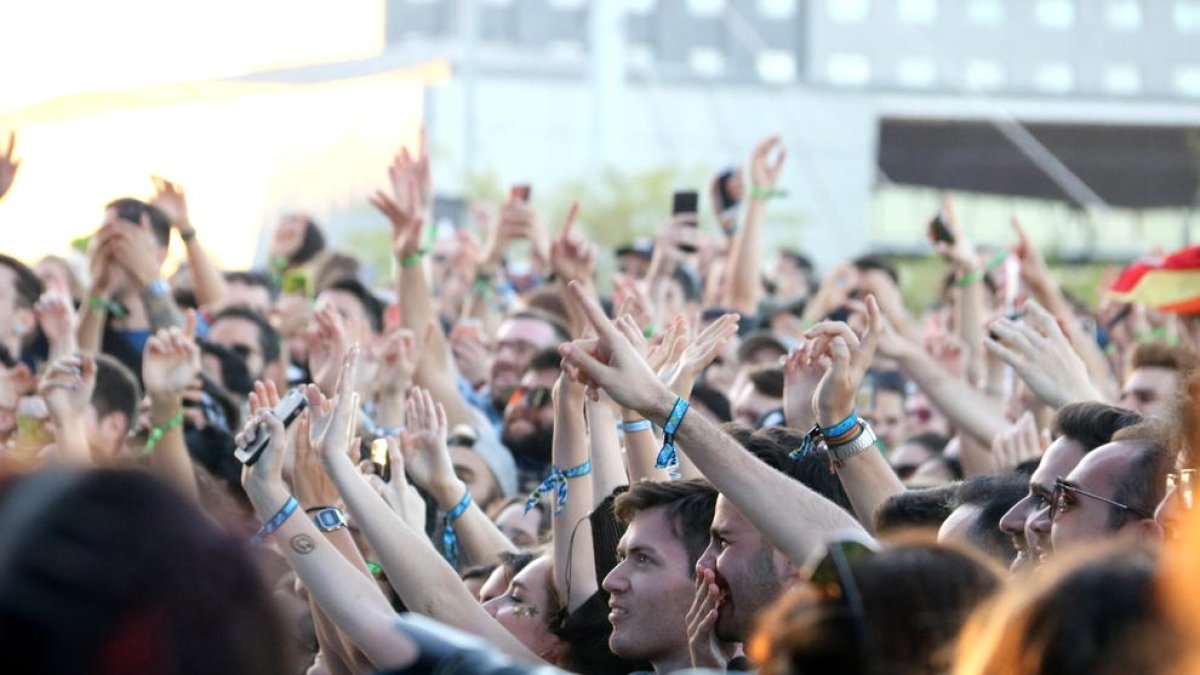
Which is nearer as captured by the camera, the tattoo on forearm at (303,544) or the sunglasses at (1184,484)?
the sunglasses at (1184,484)

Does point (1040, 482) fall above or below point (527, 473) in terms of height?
above

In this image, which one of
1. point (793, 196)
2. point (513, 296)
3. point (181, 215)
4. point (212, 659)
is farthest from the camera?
point (793, 196)

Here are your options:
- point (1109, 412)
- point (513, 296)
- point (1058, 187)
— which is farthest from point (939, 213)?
point (1058, 187)

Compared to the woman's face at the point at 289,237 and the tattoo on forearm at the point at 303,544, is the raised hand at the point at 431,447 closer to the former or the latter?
the tattoo on forearm at the point at 303,544

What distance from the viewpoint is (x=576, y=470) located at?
5.09m

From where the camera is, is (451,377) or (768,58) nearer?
(451,377)

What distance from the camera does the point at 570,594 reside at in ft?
15.7

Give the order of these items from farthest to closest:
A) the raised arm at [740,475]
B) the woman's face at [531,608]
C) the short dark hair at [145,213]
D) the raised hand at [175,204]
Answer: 1. the raised hand at [175,204]
2. the short dark hair at [145,213]
3. the woman's face at [531,608]
4. the raised arm at [740,475]

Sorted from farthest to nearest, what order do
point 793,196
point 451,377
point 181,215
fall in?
point 793,196 → point 181,215 → point 451,377

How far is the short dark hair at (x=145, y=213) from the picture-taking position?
8531 millimetres

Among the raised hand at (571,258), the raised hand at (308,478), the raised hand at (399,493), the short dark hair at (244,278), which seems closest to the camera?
the raised hand at (308,478)

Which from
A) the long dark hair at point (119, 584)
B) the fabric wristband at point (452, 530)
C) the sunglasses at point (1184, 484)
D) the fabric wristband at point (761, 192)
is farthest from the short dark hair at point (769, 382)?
the long dark hair at point (119, 584)

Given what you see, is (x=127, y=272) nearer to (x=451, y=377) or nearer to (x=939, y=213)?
(x=451, y=377)

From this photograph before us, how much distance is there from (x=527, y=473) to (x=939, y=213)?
7.84 feet
